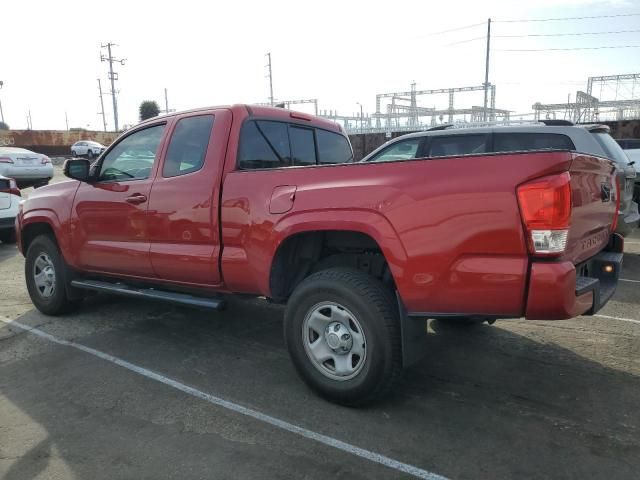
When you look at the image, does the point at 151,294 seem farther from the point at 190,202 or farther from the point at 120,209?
the point at 190,202

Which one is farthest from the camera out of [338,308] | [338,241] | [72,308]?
[72,308]

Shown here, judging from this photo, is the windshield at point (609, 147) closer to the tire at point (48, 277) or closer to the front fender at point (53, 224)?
the front fender at point (53, 224)

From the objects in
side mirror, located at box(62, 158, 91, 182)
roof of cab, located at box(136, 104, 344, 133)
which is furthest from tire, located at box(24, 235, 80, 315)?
roof of cab, located at box(136, 104, 344, 133)

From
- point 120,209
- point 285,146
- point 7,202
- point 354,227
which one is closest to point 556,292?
point 354,227

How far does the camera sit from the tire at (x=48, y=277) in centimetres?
527

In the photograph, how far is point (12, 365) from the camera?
13.6 feet

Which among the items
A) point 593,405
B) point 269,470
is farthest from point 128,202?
point 593,405

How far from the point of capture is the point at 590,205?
9.90 feet

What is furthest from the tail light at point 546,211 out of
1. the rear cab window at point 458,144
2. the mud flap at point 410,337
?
the rear cab window at point 458,144

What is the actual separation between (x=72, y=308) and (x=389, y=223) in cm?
407

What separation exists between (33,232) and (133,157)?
1.86m

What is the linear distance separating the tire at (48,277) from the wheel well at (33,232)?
0.07m

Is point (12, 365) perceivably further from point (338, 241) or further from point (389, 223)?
point (389, 223)

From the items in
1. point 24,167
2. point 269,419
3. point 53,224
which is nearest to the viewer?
point 269,419
